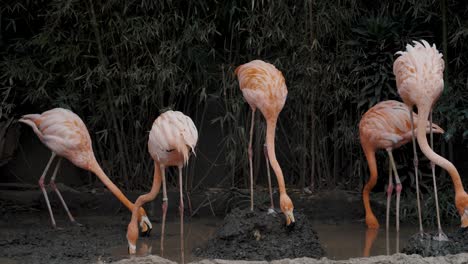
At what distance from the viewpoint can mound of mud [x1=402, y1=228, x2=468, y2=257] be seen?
5.47m

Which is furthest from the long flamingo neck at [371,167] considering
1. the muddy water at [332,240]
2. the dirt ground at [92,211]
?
the dirt ground at [92,211]

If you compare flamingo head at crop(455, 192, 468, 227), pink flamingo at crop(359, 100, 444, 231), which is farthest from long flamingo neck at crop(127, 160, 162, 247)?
flamingo head at crop(455, 192, 468, 227)

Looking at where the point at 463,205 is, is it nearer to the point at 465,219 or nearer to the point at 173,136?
the point at 465,219

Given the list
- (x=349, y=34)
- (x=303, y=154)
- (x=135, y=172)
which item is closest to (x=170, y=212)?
(x=135, y=172)

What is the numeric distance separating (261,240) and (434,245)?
1205 millimetres

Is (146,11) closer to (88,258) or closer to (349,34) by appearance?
(349,34)

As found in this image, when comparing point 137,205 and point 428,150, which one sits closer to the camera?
point 428,150

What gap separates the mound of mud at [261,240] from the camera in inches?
229

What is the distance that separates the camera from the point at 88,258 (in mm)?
5836

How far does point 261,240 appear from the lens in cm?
592

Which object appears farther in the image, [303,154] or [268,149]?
[303,154]

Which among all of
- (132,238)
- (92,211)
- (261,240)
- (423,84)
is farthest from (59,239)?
(423,84)

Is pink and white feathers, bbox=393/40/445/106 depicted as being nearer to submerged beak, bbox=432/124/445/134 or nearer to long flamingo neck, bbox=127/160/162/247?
submerged beak, bbox=432/124/445/134

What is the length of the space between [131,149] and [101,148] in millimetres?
292
